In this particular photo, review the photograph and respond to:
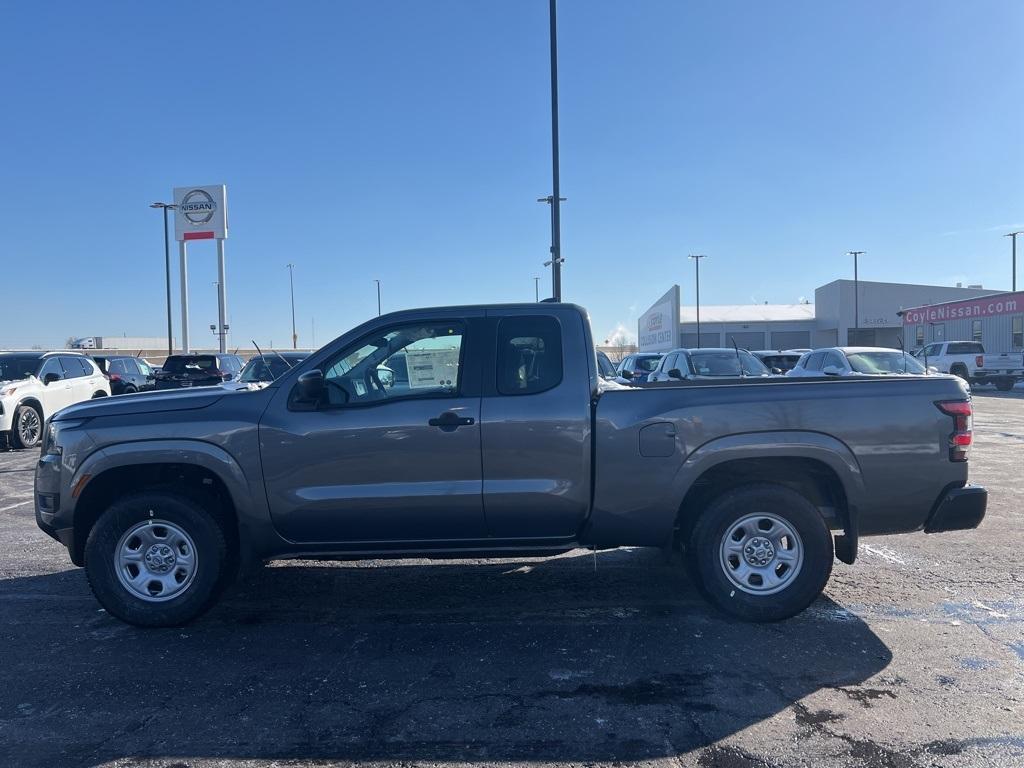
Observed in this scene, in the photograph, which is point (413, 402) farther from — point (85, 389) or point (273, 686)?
point (85, 389)

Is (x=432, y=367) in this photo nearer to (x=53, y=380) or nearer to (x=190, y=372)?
(x=53, y=380)

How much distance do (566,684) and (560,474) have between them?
1211 millimetres

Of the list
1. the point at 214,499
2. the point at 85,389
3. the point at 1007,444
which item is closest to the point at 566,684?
the point at 214,499

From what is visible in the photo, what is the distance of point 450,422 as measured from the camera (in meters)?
4.55

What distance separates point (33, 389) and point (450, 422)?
12.7 m

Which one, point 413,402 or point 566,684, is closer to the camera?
point 566,684

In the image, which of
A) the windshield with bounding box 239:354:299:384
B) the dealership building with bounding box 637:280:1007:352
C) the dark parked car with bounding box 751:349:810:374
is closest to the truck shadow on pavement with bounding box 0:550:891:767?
the windshield with bounding box 239:354:299:384

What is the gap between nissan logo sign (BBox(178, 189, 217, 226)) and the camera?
99.6 feet

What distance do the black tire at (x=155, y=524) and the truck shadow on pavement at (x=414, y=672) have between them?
15 cm

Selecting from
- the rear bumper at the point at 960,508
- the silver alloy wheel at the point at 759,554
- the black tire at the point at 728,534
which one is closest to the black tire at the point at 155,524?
the black tire at the point at 728,534

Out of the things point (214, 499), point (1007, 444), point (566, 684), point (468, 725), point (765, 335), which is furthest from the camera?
point (765, 335)

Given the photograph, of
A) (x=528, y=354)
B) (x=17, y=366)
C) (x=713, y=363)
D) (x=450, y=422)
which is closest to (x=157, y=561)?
(x=450, y=422)

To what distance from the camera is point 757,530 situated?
4.72 metres

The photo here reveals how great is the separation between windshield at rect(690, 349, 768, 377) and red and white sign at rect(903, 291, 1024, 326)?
729 inches
